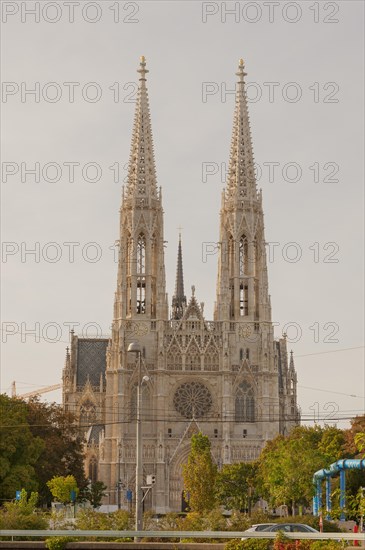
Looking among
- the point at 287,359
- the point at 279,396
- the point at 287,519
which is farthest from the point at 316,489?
the point at 287,359

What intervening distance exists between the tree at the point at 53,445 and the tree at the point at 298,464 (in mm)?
14093

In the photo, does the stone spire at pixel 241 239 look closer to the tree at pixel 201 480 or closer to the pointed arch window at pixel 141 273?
the pointed arch window at pixel 141 273

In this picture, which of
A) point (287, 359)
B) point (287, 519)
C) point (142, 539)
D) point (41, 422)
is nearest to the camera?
point (142, 539)

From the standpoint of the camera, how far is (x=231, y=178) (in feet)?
359

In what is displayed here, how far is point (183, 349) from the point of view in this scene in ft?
338

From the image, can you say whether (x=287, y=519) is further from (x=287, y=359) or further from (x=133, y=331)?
(x=287, y=359)

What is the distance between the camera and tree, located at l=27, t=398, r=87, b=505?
73938mm

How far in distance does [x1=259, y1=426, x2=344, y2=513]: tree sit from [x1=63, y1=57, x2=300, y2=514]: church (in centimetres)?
2103

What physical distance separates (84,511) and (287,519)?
770cm

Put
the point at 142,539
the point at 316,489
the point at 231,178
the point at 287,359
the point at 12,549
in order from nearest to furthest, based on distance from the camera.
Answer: the point at 12,549 → the point at 142,539 → the point at 316,489 → the point at 231,178 → the point at 287,359

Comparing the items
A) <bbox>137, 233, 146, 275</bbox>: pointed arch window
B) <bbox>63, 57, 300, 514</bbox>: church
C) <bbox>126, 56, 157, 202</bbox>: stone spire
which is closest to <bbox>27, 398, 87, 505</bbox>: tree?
<bbox>63, 57, 300, 514</bbox>: church

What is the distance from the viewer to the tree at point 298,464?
71000mm

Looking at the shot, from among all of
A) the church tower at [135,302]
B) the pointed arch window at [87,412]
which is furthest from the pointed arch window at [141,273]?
the pointed arch window at [87,412]

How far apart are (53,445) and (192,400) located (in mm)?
27540
